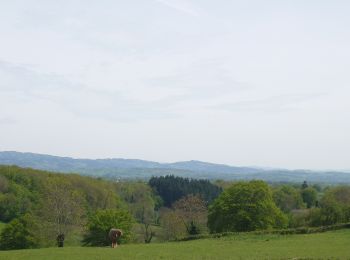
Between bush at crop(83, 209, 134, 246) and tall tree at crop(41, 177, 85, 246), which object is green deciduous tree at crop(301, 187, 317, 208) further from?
A: tall tree at crop(41, 177, 85, 246)

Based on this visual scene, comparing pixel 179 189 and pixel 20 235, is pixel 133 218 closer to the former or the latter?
pixel 20 235

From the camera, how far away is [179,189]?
178000 mm

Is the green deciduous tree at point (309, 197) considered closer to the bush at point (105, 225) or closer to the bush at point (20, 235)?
the bush at point (105, 225)

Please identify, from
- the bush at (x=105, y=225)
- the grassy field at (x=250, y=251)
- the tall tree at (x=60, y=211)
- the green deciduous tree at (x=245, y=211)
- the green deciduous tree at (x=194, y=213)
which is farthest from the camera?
the green deciduous tree at (x=194, y=213)

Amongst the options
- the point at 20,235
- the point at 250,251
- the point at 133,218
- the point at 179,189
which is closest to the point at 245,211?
the point at 133,218

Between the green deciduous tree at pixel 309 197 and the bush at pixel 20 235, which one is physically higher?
the green deciduous tree at pixel 309 197

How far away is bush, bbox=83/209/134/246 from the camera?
2255 inches

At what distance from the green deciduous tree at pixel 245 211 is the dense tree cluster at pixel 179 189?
4166 inches

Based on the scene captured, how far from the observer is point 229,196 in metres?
66.6

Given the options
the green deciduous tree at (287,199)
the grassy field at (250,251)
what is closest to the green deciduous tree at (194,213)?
the green deciduous tree at (287,199)

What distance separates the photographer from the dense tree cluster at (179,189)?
577 ft

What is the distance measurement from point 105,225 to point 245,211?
19614mm

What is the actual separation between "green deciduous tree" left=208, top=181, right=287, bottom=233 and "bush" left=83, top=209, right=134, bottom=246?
43.3 feet

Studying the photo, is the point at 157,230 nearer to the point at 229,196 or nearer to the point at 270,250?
the point at 229,196
